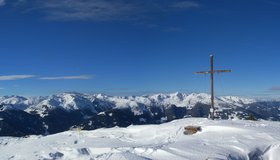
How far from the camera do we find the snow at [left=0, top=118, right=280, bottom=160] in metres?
18.9

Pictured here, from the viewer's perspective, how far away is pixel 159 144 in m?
22.2

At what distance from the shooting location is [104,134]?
1129 inches

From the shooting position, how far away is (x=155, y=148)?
19797mm

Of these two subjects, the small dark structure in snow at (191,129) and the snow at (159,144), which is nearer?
the snow at (159,144)

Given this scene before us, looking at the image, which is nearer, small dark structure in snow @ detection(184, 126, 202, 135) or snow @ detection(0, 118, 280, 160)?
snow @ detection(0, 118, 280, 160)

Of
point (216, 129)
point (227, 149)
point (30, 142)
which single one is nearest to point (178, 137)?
point (216, 129)

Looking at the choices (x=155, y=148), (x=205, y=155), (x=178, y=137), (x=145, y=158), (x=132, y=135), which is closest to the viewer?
(x=145, y=158)

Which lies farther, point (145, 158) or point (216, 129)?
point (216, 129)

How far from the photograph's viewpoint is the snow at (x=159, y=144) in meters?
18.9

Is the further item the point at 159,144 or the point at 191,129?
the point at 191,129

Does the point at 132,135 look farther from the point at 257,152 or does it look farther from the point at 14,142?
the point at 257,152

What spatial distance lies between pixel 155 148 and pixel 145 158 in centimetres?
247

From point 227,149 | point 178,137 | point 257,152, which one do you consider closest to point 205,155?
point 227,149

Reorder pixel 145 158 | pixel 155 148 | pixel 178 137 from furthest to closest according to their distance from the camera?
pixel 178 137 < pixel 155 148 < pixel 145 158
